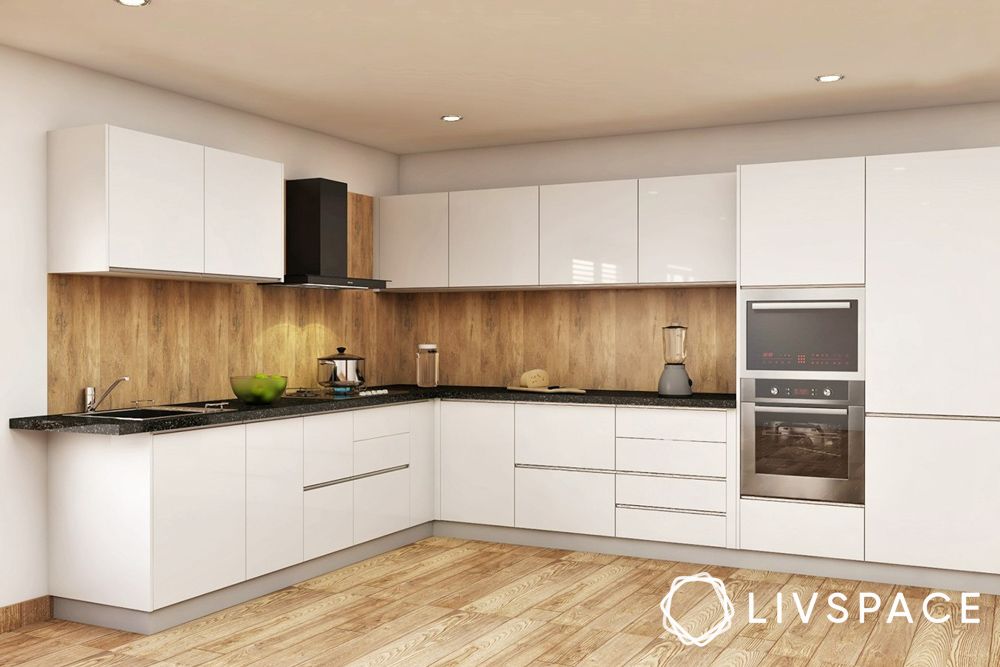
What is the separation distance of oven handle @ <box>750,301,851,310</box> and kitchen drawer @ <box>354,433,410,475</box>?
6.87 feet

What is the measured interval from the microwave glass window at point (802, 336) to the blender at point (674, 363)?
48cm

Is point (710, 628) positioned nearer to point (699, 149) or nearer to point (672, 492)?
point (672, 492)

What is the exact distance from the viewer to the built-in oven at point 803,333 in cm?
478

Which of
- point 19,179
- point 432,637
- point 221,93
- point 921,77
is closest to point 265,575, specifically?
point 432,637

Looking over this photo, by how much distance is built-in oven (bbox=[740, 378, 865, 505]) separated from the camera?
15.7ft

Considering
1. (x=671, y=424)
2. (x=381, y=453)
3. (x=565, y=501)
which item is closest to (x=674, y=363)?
(x=671, y=424)

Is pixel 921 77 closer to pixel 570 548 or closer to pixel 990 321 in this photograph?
pixel 990 321

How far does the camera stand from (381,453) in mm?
5328

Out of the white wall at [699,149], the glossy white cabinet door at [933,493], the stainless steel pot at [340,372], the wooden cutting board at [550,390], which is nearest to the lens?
the glossy white cabinet door at [933,493]

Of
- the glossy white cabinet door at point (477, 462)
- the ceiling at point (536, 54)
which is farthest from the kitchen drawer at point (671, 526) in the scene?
the ceiling at point (536, 54)

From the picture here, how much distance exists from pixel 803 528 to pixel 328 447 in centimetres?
245

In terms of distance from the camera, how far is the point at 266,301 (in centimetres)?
542

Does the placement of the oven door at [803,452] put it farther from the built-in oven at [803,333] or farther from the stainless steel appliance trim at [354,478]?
the stainless steel appliance trim at [354,478]

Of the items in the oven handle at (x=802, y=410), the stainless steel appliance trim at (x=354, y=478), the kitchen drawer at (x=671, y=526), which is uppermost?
the oven handle at (x=802, y=410)
